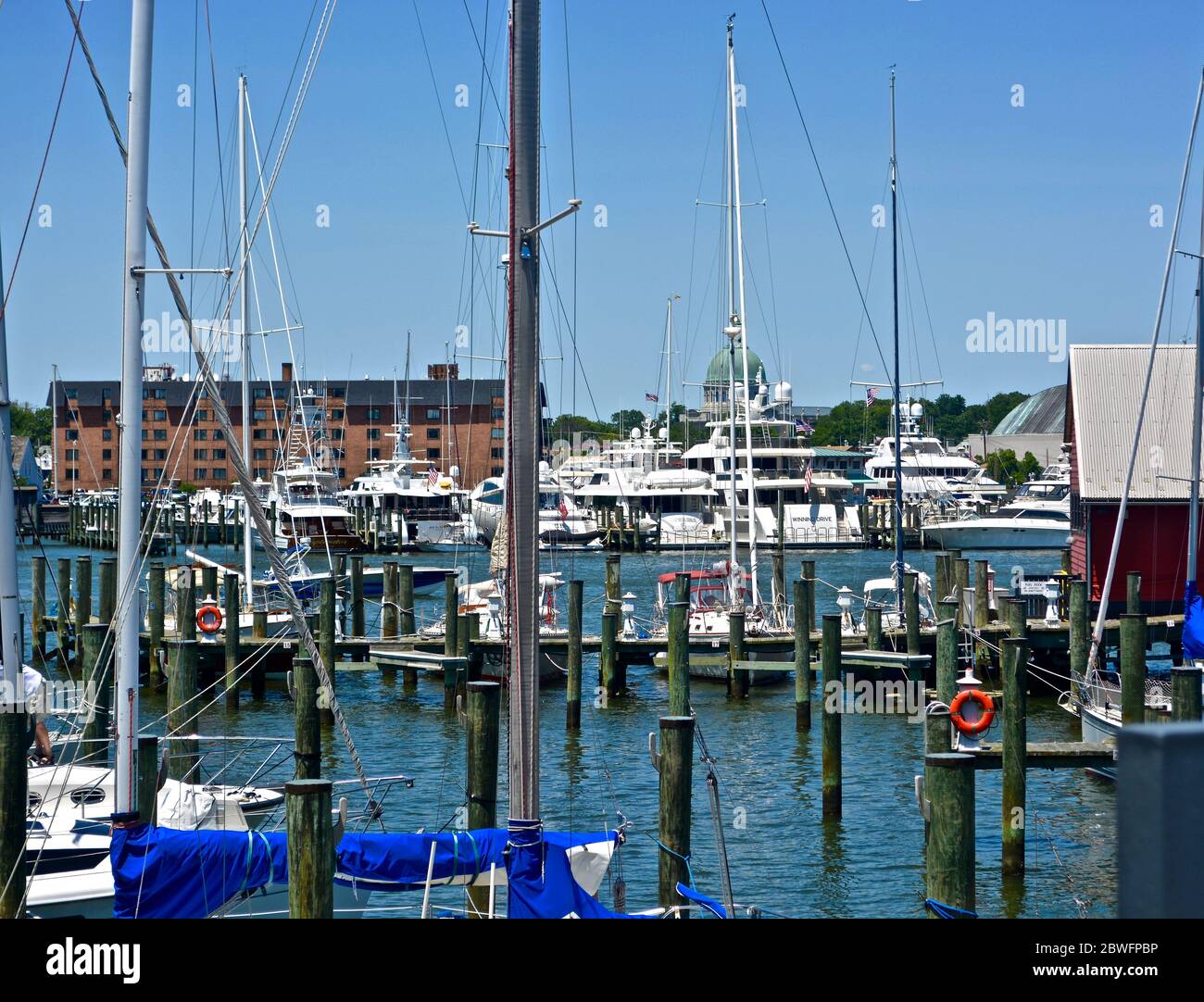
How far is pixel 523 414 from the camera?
896 centimetres

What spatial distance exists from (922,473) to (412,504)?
34.4 meters

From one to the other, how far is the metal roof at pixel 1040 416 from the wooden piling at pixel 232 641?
123920 mm

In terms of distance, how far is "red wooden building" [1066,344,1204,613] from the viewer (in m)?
33.2

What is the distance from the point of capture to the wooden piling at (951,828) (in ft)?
38.2

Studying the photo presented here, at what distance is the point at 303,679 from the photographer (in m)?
18.6

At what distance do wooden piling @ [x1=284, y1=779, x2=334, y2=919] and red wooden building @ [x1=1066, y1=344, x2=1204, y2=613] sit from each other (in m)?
26.4

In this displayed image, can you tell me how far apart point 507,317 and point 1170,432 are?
27.9 metres

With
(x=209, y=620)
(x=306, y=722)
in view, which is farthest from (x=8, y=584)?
(x=209, y=620)

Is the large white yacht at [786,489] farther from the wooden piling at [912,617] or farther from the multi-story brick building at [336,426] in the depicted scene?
the wooden piling at [912,617]

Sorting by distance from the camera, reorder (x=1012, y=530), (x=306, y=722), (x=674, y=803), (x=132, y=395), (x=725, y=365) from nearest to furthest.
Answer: (x=132, y=395) < (x=674, y=803) < (x=306, y=722) < (x=1012, y=530) < (x=725, y=365)

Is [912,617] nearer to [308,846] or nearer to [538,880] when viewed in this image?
[538,880]

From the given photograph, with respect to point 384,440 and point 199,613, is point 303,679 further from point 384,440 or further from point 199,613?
point 384,440
